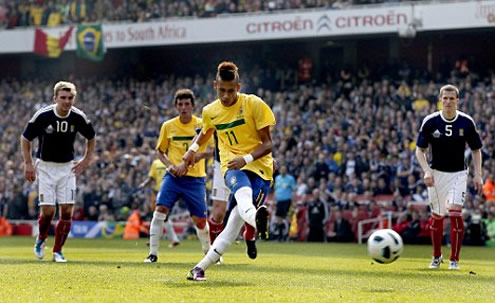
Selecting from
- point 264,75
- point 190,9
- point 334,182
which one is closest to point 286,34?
point 264,75

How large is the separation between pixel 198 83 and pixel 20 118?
7.67 metres

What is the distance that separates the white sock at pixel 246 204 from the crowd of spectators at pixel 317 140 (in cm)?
1596

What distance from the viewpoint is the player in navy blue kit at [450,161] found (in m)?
13.3

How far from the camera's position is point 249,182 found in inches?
385

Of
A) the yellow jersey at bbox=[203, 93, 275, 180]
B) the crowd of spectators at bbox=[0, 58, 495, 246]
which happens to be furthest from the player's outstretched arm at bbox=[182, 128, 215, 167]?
the crowd of spectators at bbox=[0, 58, 495, 246]

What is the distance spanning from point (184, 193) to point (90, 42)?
27286 millimetres

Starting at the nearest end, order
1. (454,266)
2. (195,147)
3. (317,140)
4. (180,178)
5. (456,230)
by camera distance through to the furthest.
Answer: (195,147)
(454,266)
(456,230)
(180,178)
(317,140)

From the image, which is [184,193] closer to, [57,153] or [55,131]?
[57,153]

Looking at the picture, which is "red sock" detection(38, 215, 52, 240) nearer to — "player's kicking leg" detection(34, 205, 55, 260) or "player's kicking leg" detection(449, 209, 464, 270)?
"player's kicking leg" detection(34, 205, 55, 260)

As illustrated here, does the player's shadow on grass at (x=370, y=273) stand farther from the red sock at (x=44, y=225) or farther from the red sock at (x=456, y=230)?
the red sock at (x=44, y=225)

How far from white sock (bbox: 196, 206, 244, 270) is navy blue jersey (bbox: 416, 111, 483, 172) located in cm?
469

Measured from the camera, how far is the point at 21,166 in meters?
35.5

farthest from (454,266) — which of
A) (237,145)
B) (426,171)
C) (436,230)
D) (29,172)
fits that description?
(29,172)

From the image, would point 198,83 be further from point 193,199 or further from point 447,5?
point 193,199
